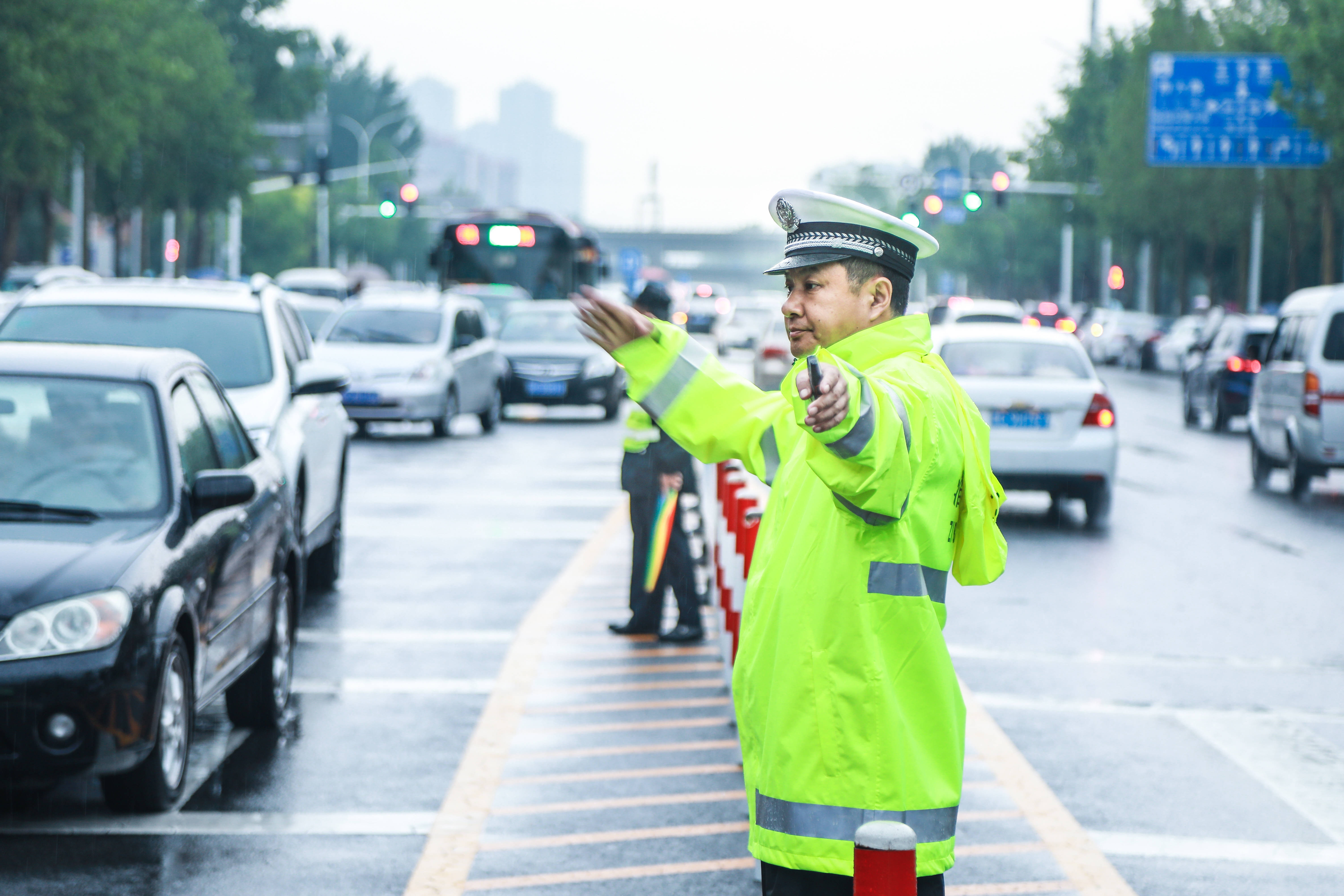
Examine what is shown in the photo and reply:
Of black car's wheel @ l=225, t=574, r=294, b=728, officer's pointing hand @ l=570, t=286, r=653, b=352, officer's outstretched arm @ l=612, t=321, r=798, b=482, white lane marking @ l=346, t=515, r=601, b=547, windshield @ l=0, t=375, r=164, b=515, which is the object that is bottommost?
white lane marking @ l=346, t=515, r=601, b=547

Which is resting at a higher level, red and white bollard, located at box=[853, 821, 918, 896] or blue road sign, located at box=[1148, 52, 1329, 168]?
blue road sign, located at box=[1148, 52, 1329, 168]

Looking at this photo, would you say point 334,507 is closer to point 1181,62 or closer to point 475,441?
point 475,441

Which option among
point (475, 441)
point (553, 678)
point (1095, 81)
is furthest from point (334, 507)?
point (1095, 81)

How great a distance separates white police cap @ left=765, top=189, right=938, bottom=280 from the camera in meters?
3.22

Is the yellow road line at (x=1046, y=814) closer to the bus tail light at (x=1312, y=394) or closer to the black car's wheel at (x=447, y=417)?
the bus tail light at (x=1312, y=394)

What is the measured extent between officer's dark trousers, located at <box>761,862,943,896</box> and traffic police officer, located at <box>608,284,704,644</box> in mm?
6187

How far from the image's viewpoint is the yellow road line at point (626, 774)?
6.70 m


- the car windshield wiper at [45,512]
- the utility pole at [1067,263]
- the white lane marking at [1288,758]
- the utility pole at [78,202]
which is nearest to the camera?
the car windshield wiper at [45,512]

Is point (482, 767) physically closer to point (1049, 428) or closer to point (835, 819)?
point (835, 819)

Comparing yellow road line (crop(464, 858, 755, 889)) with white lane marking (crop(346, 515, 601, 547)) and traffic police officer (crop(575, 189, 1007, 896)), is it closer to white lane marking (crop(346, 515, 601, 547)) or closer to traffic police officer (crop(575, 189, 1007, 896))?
traffic police officer (crop(575, 189, 1007, 896))

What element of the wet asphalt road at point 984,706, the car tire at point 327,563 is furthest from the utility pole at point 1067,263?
the car tire at point 327,563

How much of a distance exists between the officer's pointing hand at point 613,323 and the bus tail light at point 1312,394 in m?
14.9

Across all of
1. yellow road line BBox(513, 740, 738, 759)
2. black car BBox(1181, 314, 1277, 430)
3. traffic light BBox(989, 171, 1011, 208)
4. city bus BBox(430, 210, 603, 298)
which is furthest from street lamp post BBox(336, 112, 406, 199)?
yellow road line BBox(513, 740, 738, 759)

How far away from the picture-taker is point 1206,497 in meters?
17.9
